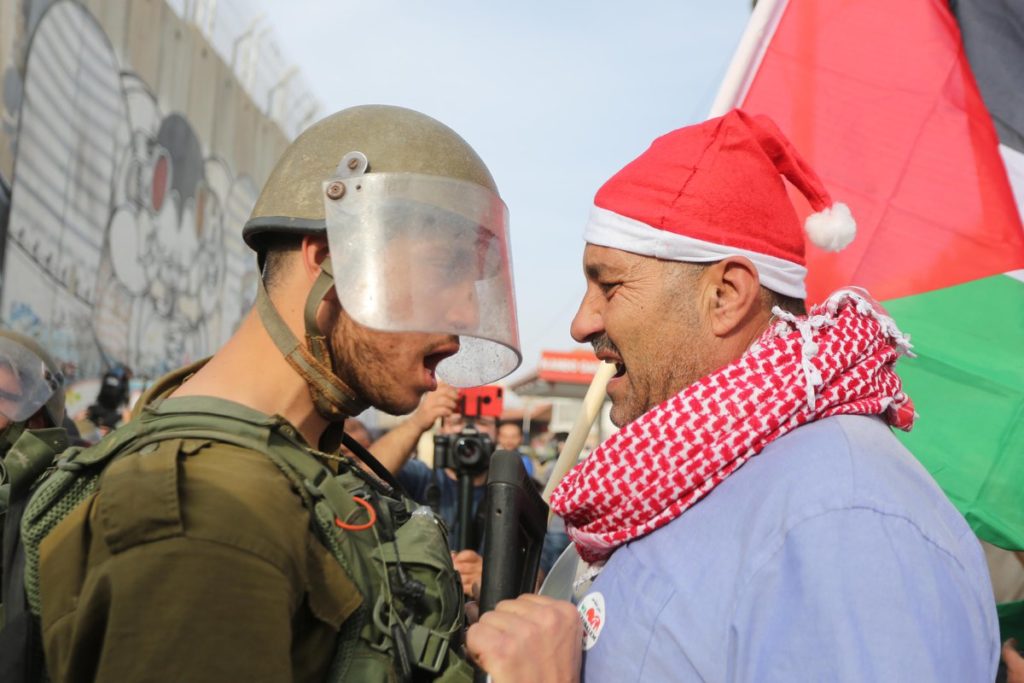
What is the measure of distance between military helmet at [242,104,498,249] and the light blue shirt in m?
0.79

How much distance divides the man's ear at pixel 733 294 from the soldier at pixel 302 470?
412mm

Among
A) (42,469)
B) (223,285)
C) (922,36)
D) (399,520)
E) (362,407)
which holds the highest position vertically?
(922,36)

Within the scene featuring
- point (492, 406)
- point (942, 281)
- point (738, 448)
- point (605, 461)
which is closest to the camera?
point (738, 448)

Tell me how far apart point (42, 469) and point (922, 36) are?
113 inches

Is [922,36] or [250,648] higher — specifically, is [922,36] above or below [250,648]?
above

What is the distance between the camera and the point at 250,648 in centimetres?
125

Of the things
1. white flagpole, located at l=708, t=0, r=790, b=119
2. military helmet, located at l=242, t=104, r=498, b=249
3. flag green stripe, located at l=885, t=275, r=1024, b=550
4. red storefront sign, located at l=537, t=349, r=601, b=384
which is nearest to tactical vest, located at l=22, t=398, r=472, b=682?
military helmet, located at l=242, t=104, r=498, b=249

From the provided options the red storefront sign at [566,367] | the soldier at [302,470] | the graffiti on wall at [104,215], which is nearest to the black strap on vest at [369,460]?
the soldier at [302,470]

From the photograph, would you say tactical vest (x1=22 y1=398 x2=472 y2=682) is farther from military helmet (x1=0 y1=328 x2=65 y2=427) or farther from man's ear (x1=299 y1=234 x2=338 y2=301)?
military helmet (x1=0 y1=328 x2=65 y2=427)

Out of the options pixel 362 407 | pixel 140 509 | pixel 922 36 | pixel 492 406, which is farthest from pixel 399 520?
pixel 492 406

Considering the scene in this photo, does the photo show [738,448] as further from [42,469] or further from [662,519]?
[42,469]

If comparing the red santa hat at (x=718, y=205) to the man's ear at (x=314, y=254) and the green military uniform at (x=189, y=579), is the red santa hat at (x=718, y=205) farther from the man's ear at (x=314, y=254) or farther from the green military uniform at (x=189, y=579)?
the green military uniform at (x=189, y=579)

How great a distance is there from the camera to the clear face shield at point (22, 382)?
3207 millimetres

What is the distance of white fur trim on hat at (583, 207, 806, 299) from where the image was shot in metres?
1.70
